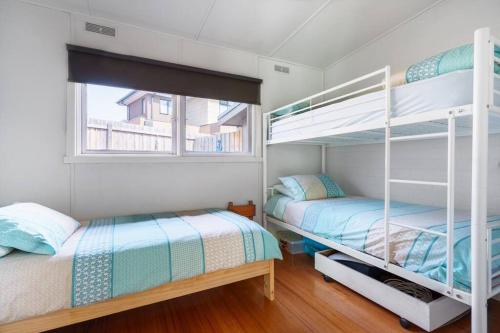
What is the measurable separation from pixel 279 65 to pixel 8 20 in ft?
8.51

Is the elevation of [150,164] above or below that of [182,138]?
below

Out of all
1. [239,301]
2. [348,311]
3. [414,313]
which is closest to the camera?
[414,313]

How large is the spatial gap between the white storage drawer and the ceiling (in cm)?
223

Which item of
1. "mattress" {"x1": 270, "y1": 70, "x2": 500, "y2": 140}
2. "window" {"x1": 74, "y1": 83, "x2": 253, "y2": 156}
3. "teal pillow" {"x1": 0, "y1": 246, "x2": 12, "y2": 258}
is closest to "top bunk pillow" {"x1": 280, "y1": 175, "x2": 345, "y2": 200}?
"mattress" {"x1": 270, "y1": 70, "x2": 500, "y2": 140}

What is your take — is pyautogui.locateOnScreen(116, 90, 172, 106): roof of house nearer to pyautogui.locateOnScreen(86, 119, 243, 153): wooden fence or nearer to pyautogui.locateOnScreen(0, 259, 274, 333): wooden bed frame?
pyautogui.locateOnScreen(86, 119, 243, 153): wooden fence

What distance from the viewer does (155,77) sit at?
2322 mm

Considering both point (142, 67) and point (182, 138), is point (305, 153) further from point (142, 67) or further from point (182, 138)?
point (142, 67)

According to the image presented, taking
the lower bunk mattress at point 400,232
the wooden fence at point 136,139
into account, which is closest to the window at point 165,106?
the wooden fence at point 136,139

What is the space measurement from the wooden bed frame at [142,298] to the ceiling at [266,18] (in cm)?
216

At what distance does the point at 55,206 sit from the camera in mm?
2008

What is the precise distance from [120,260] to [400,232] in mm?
1662

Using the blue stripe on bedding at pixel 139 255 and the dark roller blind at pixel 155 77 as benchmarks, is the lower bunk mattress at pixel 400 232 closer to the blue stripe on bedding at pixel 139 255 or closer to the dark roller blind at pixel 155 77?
the blue stripe on bedding at pixel 139 255

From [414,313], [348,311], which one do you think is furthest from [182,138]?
[414,313]

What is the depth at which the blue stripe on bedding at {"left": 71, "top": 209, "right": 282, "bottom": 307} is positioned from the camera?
1.22 meters
